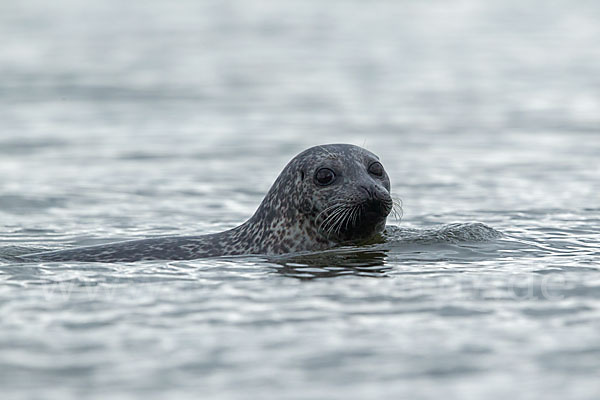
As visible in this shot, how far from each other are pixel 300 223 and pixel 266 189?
195 inches

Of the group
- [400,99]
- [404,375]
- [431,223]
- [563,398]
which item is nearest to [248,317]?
[404,375]

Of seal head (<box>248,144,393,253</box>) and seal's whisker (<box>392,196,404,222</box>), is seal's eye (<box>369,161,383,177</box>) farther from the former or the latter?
seal's whisker (<box>392,196,404,222</box>)

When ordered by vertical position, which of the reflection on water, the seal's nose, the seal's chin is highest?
the seal's nose

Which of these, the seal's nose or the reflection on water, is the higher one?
the seal's nose

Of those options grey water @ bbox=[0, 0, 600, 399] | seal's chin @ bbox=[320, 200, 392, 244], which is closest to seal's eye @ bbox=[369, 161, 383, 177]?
seal's chin @ bbox=[320, 200, 392, 244]

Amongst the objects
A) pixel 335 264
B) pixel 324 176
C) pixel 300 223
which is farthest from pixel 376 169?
pixel 335 264

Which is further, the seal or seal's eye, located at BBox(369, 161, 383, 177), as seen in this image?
seal's eye, located at BBox(369, 161, 383, 177)

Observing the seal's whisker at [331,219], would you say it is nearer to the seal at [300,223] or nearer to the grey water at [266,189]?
the seal at [300,223]

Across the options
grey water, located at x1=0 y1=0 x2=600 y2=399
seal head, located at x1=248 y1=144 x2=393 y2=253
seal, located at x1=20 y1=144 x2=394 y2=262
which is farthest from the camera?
seal, located at x1=20 y1=144 x2=394 y2=262

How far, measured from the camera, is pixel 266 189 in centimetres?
1563

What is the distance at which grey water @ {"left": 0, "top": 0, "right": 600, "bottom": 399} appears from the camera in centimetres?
722

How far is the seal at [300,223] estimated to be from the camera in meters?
10.4

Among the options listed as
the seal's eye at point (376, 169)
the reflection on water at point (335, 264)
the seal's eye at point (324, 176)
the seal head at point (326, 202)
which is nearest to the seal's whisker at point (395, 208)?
the seal head at point (326, 202)

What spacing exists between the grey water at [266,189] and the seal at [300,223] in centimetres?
25
